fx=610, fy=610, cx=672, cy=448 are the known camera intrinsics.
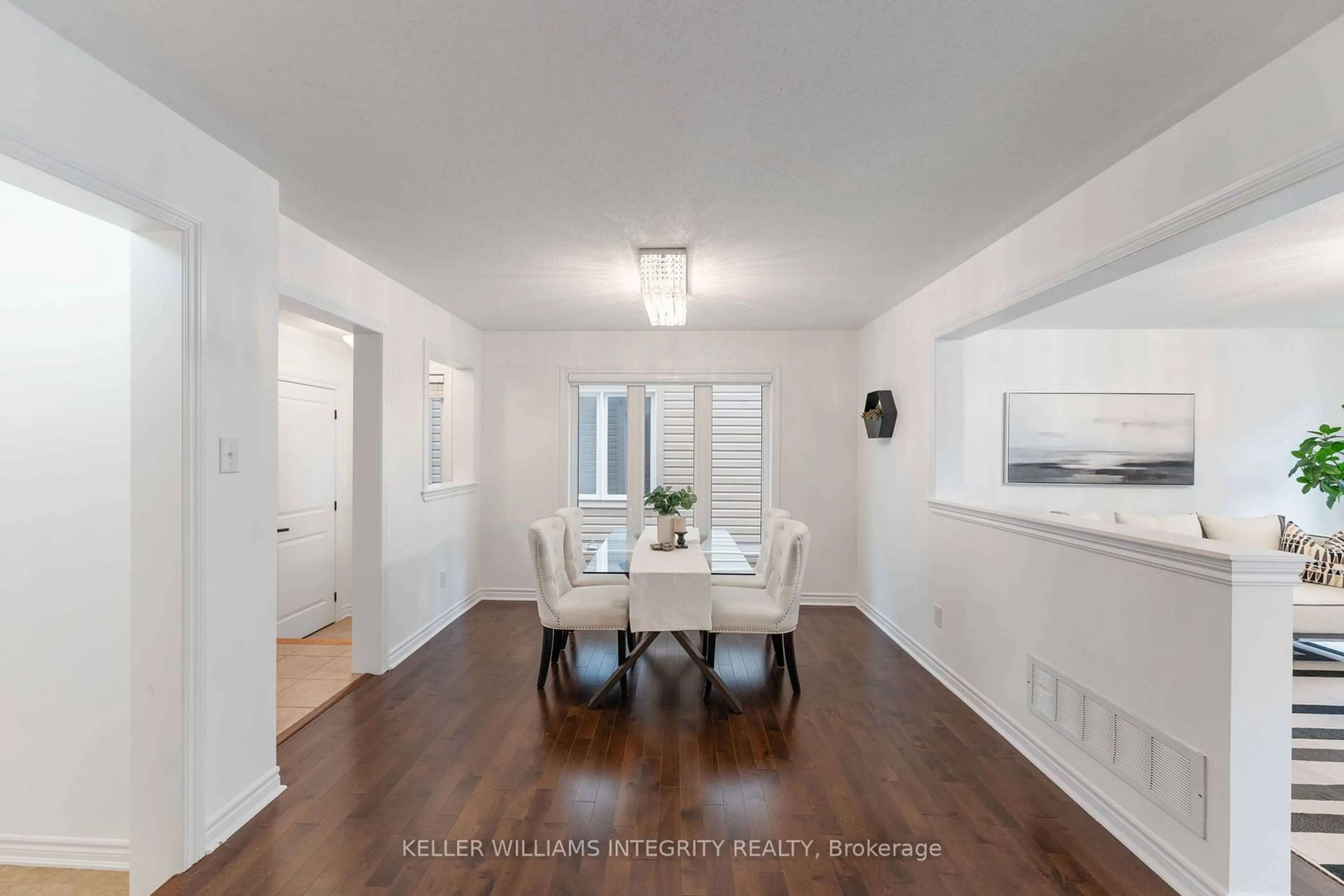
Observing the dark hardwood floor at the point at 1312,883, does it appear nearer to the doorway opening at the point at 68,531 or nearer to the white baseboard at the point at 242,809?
the white baseboard at the point at 242,809

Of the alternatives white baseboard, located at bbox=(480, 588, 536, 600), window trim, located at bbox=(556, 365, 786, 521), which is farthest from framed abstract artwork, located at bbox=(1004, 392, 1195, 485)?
white baseboard, located at bbox=(480, 588, 536, 600)

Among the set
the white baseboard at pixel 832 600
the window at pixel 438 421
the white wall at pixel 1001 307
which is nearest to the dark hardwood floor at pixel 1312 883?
the white wall at pixel 1001 307

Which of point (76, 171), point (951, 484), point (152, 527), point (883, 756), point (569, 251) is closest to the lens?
point (76, 171)

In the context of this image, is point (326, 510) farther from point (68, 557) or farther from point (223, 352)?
point (223, 352)

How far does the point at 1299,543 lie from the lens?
4.59 meters

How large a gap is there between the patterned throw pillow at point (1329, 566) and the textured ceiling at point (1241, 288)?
67.9 inches

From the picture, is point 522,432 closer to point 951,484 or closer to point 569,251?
point 569,251

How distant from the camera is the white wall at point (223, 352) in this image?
1658 millimetres

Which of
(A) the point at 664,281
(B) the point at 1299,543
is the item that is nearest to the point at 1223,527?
(B) the point at 1299,543

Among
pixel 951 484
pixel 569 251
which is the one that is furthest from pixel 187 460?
pixel 951 484

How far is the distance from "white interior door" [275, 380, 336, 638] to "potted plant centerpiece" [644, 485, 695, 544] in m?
2.73

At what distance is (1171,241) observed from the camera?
2.02m

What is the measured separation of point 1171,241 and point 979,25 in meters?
1.09

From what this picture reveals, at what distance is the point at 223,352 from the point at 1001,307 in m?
3.35
